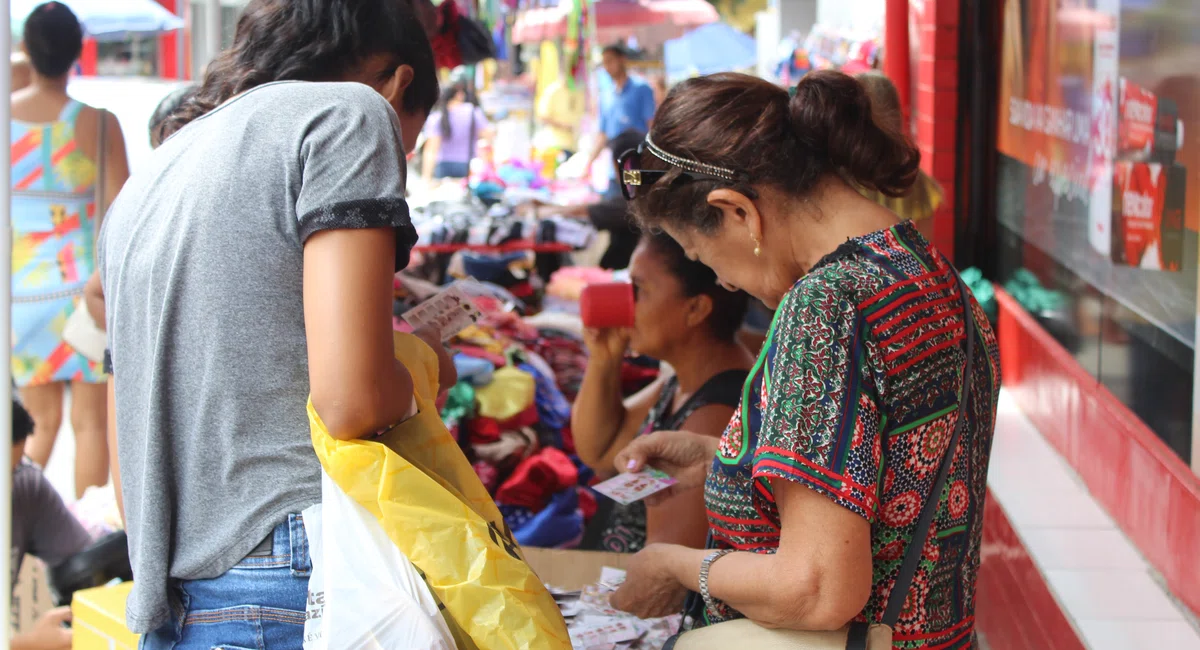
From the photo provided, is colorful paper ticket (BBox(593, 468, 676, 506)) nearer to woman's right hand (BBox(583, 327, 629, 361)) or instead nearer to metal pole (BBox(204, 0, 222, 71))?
woman's right hand (BBox(583, 327, 629, 361))

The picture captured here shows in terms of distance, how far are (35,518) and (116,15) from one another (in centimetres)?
210

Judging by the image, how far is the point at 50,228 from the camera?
4.34 m

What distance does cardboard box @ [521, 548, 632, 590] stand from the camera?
266 centimetres

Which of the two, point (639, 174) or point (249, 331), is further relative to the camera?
point (639, 174)

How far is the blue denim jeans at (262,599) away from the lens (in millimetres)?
1457

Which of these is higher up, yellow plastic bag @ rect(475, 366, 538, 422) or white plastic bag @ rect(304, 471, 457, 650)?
white plastic bag @ rect(304, 471, 457, 650)

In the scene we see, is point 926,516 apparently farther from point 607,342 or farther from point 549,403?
point 549,403

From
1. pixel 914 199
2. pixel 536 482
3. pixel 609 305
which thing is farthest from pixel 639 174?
pixel 914 199

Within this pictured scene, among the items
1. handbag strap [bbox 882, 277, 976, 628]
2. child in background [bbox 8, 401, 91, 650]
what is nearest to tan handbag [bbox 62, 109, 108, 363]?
child in background [bbox 8, 401, 91, 650]

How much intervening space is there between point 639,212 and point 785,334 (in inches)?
→ 16.4

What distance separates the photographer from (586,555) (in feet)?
8.77

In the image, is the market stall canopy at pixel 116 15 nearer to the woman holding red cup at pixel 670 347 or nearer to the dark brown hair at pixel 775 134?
the woman holding red cup at pixel 670 347

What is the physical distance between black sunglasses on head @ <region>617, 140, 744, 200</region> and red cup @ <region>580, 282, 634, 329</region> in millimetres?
1257

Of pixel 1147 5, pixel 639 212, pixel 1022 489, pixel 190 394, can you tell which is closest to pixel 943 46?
pixel 1147 5
